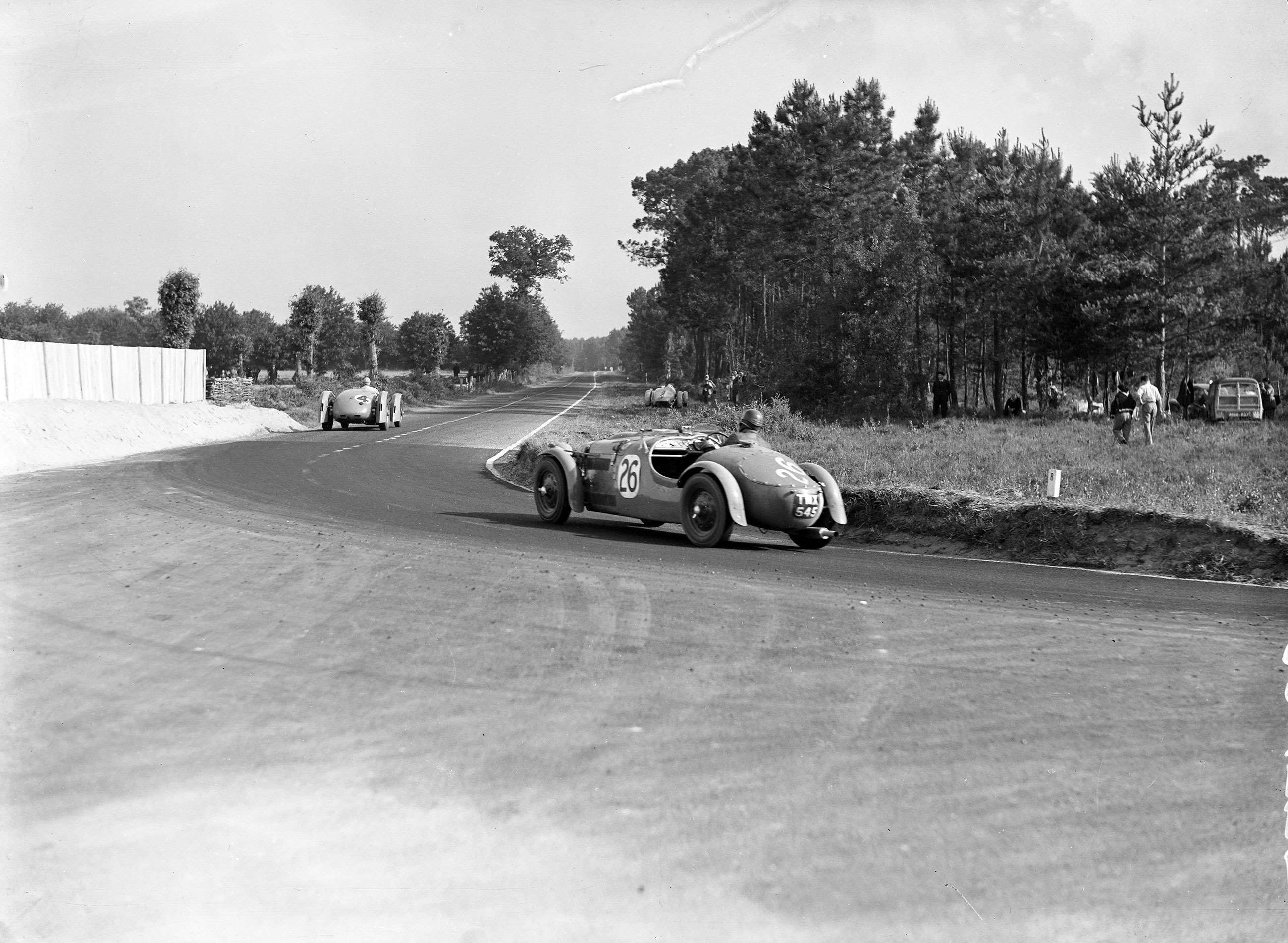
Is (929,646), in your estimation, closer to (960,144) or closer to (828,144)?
(828,144)

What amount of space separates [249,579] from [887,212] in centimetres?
4678

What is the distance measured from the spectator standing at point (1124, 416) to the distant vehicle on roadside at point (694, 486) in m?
14.9

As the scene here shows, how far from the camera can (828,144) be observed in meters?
45.8

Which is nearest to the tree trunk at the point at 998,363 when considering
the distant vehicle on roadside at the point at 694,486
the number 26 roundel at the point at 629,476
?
the distant vehicle on roadside at the point at 694,486

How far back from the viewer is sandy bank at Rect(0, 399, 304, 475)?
2103 cm

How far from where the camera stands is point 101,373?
28.7 m

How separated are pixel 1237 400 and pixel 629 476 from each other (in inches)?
1305

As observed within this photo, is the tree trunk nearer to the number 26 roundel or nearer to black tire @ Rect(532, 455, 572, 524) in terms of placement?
black tire @ Rect(532, 455, 572, 524)

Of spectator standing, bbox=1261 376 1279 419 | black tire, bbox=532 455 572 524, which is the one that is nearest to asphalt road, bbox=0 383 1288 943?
black tire, bbox=532 455 572 524

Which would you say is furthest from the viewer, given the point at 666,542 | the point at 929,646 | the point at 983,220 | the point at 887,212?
the point at 887,212

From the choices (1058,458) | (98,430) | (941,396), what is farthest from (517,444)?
(941,396)

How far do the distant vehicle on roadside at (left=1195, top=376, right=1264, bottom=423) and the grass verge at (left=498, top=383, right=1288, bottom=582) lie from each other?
12490 millimetres

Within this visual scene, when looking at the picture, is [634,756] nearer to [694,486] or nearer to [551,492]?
[694,486]

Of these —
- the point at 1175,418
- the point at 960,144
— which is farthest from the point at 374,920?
the point at 960,144
